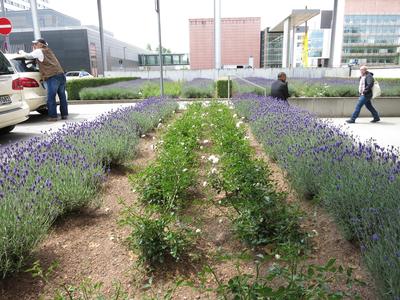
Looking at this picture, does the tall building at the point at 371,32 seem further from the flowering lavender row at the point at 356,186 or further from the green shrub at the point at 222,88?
the flowering lavender row at the point at 356,186

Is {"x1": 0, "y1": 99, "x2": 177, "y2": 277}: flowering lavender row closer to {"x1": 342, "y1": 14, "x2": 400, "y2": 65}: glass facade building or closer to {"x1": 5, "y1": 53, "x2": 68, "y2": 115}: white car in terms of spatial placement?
{"x1": 5, "y1": 53, "x2": 68, "y2": 115}: white car

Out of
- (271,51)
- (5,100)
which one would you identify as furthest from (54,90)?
(271,51)

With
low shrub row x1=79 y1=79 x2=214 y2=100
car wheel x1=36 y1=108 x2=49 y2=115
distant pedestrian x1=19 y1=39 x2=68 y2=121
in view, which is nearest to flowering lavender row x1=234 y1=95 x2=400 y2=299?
distant pedestrian x1=19 y1=39 x2=68 y2=121

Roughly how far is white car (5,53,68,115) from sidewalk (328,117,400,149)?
8.02 m

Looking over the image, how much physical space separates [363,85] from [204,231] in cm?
878

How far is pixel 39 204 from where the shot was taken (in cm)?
284

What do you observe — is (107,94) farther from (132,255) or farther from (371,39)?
(371,39)

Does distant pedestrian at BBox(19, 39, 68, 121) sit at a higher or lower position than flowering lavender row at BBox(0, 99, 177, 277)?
higher

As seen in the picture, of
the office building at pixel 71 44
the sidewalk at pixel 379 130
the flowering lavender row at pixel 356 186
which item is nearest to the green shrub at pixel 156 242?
the flowering lavender row at pixel 356 186

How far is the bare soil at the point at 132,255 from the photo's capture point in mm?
2363

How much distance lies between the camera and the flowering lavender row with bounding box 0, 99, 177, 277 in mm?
2453

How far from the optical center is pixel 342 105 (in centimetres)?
1189

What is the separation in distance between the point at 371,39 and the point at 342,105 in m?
91.2

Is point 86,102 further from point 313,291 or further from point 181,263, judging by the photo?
point 313,291
